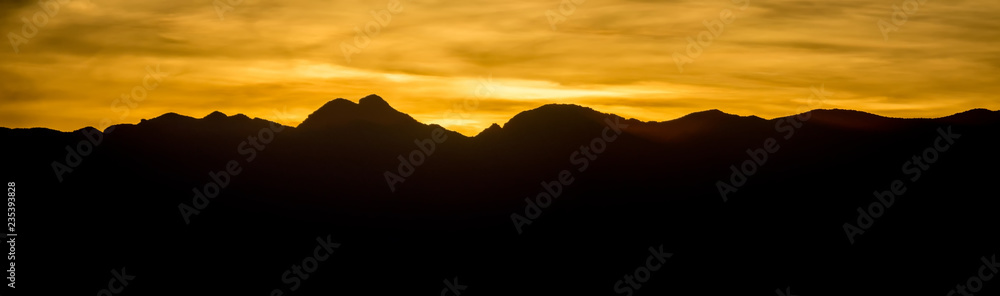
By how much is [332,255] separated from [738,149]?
3780 centimetres

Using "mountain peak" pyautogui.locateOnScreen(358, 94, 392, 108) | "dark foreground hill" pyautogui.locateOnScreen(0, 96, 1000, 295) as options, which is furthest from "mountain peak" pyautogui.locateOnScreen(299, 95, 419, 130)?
"dark foreground hill" pyautogui.locateOnScreen(0, 96, 1000, 295)

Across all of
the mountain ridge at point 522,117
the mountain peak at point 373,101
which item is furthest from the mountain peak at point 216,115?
the mountain peak at point 373,101

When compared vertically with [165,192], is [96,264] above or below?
below

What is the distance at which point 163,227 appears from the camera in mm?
71500

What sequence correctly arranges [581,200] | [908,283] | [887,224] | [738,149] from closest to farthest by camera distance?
[908,283], [887,224], [581,200], [738,149]

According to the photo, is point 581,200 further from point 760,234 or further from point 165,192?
point 165,192

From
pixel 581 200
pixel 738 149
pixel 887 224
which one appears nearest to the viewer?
pixel 887 224

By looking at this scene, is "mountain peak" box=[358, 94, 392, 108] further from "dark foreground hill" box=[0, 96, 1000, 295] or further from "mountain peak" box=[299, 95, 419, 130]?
"dark foreground hill" box=[0, 96, 1000, 295]

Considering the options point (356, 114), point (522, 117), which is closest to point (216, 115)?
point (356, 114)

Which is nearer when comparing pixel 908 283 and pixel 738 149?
pixel 908 283

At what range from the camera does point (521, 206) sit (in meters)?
78.4

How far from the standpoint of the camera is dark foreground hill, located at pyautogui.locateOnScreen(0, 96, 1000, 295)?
6550 centimetres

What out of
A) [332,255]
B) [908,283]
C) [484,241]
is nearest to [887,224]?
[908,283]

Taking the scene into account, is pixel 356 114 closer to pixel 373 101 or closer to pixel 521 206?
pixel 373 101
